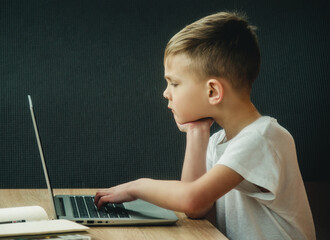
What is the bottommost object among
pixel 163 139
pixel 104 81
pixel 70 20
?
pixel 163 139

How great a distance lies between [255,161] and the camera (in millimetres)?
993

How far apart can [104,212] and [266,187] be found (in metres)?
0.36

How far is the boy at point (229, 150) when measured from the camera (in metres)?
0.98

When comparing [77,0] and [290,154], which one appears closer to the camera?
[290,154]

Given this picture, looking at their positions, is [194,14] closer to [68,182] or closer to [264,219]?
[68,182]

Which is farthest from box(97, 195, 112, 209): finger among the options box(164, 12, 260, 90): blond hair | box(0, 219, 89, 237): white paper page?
box(164, 12, 260, 90): blond hair

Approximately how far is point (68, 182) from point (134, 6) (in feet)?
2.26

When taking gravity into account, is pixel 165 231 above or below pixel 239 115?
below

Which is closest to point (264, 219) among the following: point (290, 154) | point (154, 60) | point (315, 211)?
point (290, 154)

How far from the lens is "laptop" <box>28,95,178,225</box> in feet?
3.08

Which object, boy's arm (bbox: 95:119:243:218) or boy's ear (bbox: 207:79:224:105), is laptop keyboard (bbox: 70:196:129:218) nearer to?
boy's arm (bbox: 95:119:243:218)

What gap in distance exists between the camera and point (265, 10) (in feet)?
5.77

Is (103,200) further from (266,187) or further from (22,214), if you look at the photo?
(266,187)

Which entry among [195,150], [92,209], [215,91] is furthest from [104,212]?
[215,91]
